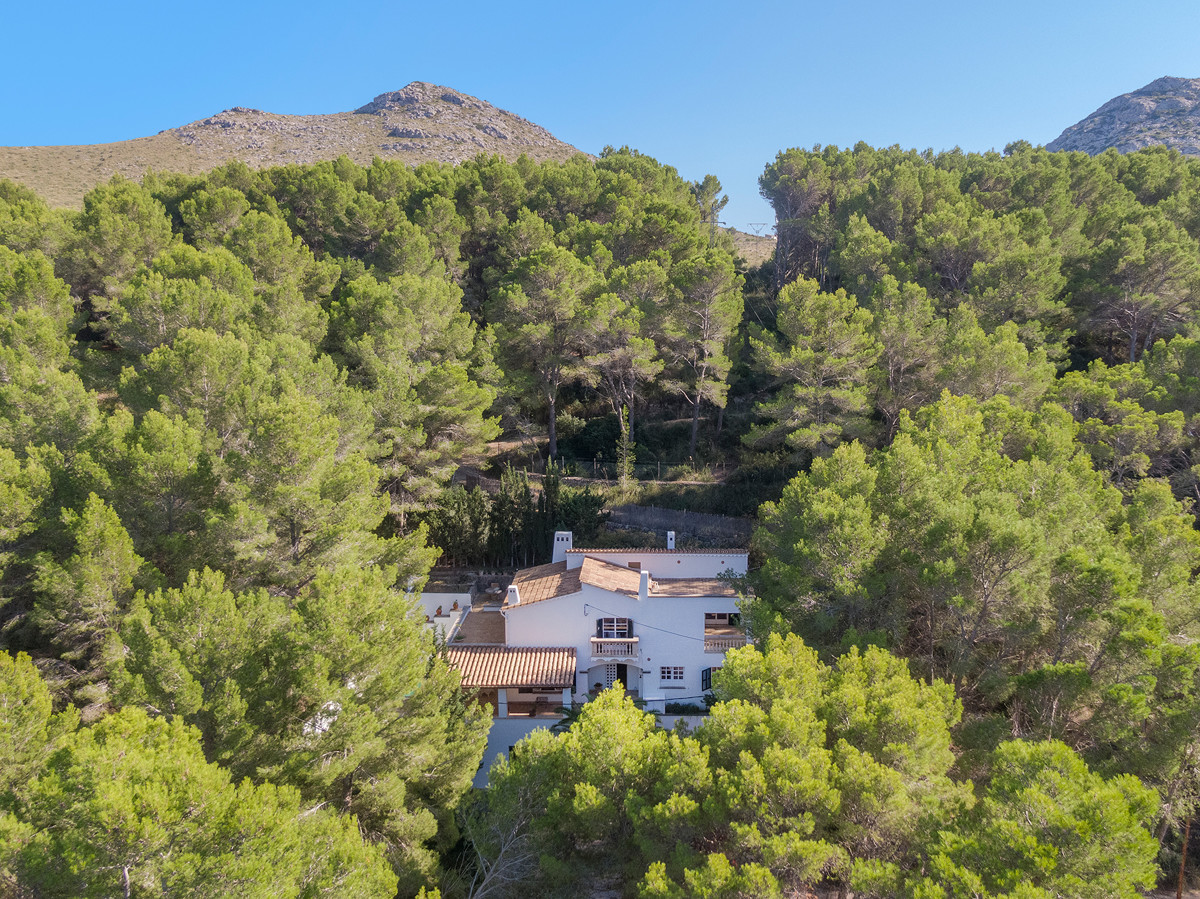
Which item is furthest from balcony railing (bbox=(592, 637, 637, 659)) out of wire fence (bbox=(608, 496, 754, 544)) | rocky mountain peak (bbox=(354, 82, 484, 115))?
rocky mountain peak (bbox=(354, 82, 484, 115))

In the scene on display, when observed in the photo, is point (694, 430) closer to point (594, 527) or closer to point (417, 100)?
point (594, 527)

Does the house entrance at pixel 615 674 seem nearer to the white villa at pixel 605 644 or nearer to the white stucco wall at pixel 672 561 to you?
the white villa at pixel 605 644

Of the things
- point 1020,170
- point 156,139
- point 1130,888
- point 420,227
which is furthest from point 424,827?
point 156,139

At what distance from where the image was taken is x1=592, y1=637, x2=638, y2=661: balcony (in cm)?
1858

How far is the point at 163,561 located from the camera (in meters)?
16.2

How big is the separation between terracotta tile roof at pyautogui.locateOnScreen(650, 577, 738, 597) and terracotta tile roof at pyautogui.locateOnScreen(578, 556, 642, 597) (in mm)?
664

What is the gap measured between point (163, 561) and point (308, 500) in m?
3.96

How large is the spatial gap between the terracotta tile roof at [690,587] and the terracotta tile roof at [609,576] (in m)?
0.66

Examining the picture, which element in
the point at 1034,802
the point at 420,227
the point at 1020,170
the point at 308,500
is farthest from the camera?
the point at 1020,170

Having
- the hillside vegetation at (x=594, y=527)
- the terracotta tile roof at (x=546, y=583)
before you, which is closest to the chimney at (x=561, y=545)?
the terracotta tile roof at (x=546, y=583)

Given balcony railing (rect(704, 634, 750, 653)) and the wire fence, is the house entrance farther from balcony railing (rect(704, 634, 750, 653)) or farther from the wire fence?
the wire fence

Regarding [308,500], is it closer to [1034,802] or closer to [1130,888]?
[1034,802]

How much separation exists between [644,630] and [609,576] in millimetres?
2039

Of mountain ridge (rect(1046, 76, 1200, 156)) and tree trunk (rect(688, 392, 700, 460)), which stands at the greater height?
mountain ridge (rect(1046, 76, 1200, 156))
